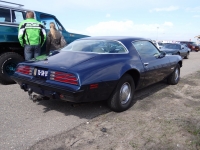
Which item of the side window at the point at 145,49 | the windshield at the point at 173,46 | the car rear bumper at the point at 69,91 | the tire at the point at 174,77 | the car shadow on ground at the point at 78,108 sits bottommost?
the car shadow on ground at the point at 78,108

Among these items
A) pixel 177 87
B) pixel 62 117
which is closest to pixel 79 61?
pixel 62 117

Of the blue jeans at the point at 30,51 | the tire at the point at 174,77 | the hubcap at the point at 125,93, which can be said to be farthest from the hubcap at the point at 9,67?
the tire at the point at 174,77

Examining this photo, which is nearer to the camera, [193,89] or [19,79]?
[19,79]

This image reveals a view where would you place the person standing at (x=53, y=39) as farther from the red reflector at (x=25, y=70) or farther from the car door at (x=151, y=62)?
the car door at (x=151, y=62)

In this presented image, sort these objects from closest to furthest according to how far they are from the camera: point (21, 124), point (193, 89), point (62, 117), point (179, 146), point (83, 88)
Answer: point (179, 146), point (83, 88), point (21, 124), point (62, 117), point (193, 89)

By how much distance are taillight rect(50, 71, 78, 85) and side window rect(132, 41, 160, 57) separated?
1.84 metres

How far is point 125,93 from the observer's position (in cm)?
370

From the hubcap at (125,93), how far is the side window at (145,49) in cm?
87

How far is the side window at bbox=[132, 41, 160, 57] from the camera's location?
14.0ft

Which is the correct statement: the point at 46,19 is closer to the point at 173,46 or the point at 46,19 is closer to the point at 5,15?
the point at 5,15

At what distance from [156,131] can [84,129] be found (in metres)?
1.05

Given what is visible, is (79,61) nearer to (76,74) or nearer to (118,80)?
(76,74)

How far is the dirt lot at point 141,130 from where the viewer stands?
2561 millimetres

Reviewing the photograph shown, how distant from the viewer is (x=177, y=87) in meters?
5.70
